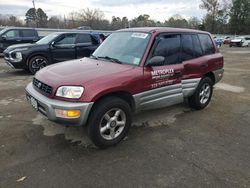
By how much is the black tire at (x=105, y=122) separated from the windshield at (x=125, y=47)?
2.79 ft

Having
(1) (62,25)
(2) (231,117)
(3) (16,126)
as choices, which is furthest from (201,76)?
(1) (62,25)

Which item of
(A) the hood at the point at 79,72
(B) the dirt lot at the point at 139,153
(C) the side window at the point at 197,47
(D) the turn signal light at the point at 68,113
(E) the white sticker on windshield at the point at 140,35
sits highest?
(E) the white sticker on windshield at the point at 140,35

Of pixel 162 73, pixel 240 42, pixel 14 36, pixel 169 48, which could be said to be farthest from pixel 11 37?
pixel 240 42

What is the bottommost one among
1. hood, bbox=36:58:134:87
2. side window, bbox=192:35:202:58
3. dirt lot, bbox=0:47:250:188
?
dirt lot, bbox=0:47:250:188

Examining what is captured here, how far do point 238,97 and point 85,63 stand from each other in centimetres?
477

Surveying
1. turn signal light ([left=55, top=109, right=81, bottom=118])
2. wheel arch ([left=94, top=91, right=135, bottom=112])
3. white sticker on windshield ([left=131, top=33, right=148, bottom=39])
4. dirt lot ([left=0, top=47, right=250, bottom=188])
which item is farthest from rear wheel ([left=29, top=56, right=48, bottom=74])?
turn signal light ([left=55, top=109, right=81, bottom=118])

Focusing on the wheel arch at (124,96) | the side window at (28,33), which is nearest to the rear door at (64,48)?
the side window at (28,33)

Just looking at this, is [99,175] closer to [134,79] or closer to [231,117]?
[134,79]

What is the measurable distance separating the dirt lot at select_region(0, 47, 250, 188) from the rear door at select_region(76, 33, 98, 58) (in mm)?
5364

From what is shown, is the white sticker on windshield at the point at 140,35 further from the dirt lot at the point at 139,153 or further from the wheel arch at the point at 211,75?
the wheel arch at the point at 211,75

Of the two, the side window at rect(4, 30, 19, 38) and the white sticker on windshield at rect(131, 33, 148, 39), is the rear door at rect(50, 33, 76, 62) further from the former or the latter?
the white sticker on windshield at rect(131, 33, 148, 39)

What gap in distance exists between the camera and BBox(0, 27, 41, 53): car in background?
45.0 ft

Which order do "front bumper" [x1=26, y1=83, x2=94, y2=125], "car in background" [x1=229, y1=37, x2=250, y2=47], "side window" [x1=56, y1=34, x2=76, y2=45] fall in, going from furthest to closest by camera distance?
"car in background" [x1=229, y1=37, x2=250, y2=47] < "side window" [x1=56, y1=34, x2=76, y2=45] < "front bumper" [x1=26, y1=83, x2=94, y2=125]

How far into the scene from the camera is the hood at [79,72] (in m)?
3.48
